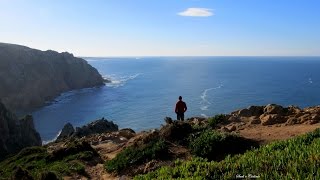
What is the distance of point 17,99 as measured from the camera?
124 metres

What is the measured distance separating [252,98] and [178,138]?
3761 inches

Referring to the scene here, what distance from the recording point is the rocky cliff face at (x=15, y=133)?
61.1 m

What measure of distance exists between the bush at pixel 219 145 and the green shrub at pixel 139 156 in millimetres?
1436

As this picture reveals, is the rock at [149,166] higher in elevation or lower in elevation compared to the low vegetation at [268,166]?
lower

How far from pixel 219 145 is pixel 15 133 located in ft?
181

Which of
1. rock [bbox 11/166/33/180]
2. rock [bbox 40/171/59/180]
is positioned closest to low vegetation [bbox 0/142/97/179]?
rock [bbox 11/166/33/180]

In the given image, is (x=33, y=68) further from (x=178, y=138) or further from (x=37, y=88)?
(x=178, y=138)

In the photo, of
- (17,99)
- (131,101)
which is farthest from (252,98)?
(17,99)

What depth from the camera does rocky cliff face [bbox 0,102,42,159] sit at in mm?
61075

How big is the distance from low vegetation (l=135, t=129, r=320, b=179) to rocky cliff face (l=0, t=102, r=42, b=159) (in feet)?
164

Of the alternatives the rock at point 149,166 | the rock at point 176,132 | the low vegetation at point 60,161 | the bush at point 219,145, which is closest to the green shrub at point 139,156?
the rock at point 149,166

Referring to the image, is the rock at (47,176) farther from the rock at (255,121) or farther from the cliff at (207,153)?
the rock at (255,121)

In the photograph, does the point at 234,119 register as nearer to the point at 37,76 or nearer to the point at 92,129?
the point at 92,129

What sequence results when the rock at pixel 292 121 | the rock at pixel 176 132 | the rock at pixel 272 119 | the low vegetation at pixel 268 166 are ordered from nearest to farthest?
the low vegetation at pixel 268 166, the rock at pixel 176 132, the rock at pixel 292 121, the rock at pixel 272 119
